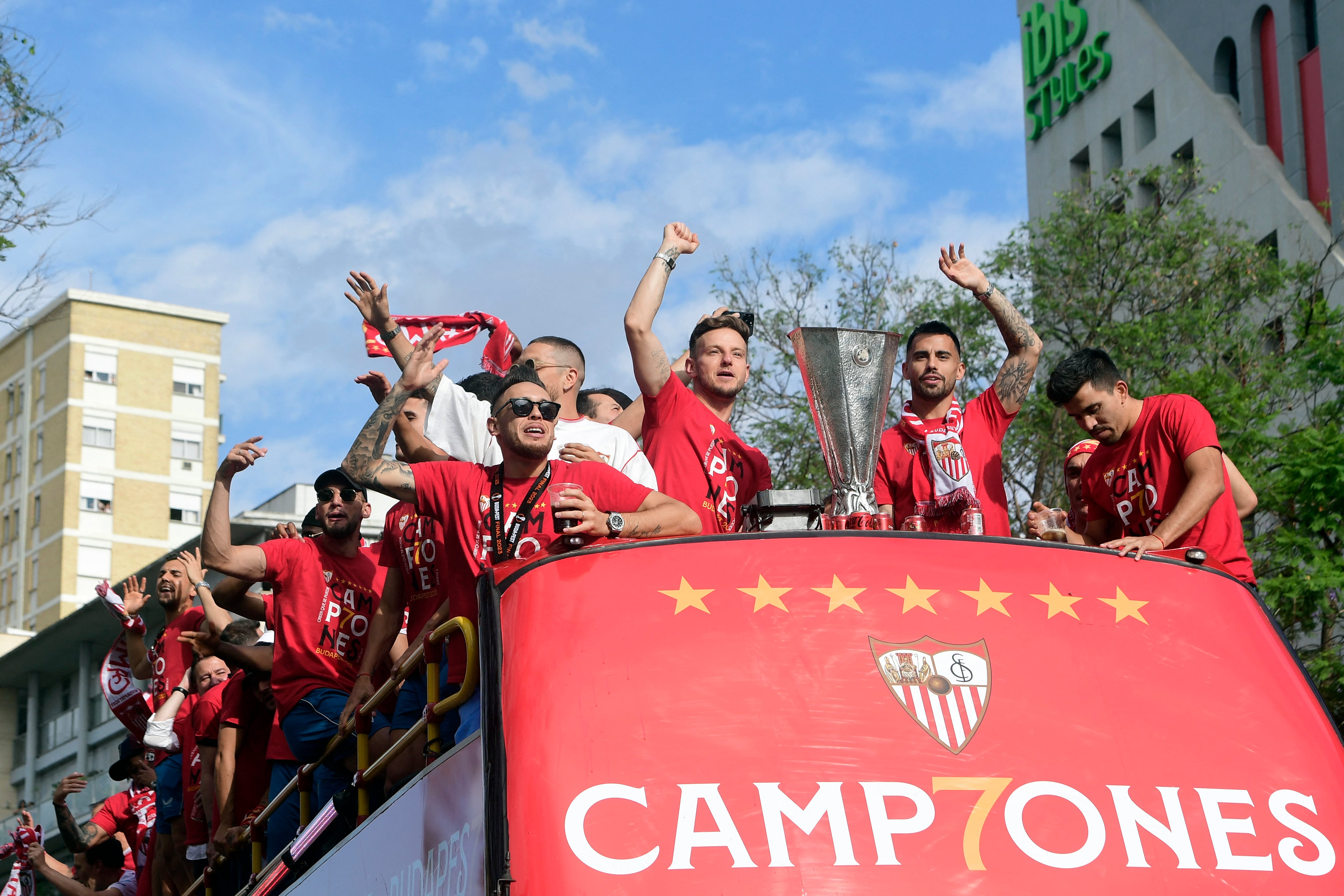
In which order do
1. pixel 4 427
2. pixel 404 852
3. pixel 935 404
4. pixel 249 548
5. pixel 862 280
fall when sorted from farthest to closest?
pixel 4 427, pixel 862 280, pixel 249 548, pixel 935 404, pixel 404 852

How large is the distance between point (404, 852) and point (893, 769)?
4.88 ft

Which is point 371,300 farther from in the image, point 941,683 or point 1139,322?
point 1139,322

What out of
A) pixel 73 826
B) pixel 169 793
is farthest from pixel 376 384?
pixel 73 826

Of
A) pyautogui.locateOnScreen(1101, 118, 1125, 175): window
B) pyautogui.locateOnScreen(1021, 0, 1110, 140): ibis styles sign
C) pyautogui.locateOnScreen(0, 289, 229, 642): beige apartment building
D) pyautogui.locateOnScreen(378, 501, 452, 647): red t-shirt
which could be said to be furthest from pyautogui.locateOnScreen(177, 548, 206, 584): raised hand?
pyautogui.locateOnScreen(0, 289, 229, 642): beige apartment building

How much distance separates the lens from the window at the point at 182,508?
7044 cm

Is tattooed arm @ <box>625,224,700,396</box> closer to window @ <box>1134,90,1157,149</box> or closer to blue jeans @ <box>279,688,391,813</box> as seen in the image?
blue jeans @ <box>279,688,391,813</box>

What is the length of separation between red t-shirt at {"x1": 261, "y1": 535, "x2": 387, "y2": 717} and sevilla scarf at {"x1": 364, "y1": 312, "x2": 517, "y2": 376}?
1.50 metres

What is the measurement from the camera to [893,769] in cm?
401

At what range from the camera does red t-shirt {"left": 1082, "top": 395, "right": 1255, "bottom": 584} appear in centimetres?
579

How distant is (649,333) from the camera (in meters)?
6.62

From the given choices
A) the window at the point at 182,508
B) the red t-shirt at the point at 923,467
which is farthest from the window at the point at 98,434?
the red t-shirt at the point at 923,467

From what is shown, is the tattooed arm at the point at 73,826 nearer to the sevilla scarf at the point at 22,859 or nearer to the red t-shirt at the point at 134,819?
the red t-shirt at the point at 134,819

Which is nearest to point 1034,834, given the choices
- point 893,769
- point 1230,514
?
point 893,769

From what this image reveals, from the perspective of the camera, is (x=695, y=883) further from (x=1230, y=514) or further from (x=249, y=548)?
(x=249, y=548)
